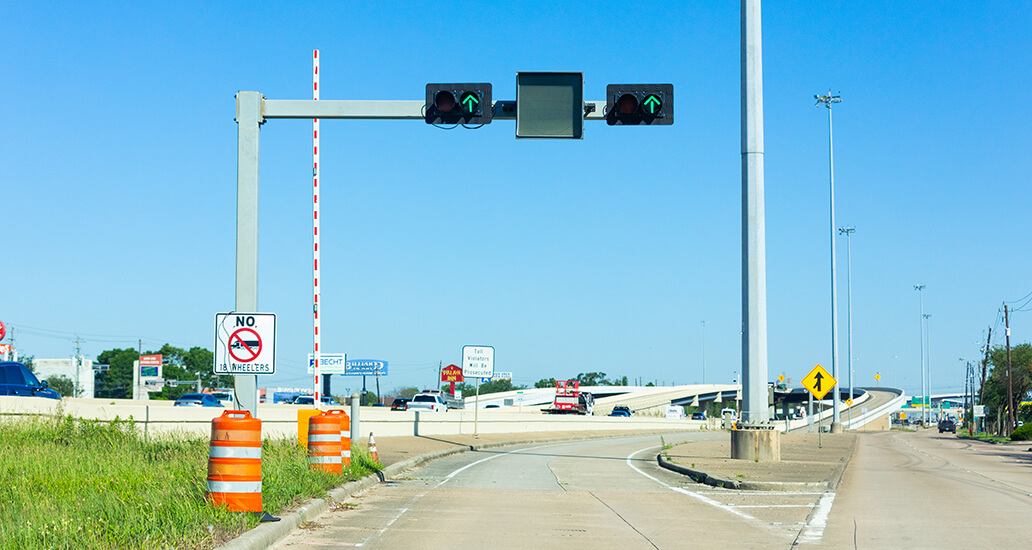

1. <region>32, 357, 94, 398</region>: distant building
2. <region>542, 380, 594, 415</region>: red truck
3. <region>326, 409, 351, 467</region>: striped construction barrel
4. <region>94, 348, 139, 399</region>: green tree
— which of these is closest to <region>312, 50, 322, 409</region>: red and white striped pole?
<region>326, 409, 351, 467</region>: striped construction barrel

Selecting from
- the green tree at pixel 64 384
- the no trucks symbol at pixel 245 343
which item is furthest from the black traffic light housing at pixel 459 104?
the green tree at pixel 64 384

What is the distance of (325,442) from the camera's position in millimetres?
14961

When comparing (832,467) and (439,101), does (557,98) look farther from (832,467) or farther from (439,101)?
(832,467)

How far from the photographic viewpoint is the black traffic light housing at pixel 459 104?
15016mm

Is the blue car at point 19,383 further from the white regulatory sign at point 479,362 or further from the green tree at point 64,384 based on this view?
the green tree at point 64,384

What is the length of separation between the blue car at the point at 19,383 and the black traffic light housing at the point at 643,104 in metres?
17.4

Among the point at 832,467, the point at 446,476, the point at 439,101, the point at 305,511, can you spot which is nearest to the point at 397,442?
the point at 446,476

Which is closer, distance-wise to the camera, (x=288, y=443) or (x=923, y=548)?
(x=923, y=548)

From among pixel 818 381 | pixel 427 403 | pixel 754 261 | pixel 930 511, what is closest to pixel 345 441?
pixel 930 511

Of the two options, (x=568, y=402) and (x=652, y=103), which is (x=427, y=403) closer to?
(x=568, y=402)

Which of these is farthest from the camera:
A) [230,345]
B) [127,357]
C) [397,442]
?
[127,357]

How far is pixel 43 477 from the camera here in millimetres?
12016

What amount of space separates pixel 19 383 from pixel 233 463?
59.0 ft

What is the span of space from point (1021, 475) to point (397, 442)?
17457 mm
